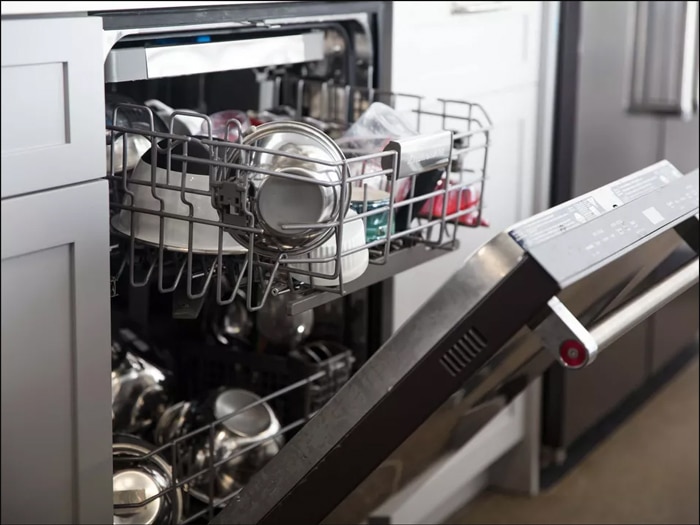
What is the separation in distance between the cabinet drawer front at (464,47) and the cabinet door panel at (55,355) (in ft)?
2.34

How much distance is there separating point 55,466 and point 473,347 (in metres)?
0.45

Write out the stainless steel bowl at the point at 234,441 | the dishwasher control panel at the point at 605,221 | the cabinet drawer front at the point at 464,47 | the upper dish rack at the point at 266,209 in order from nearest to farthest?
the dishwasher control panel at the point at 605,221, the upper dish rack at the point at 266,209, the stainless steel bowl at the point at 234,441, the cabinet drawer front at the point at 464,47

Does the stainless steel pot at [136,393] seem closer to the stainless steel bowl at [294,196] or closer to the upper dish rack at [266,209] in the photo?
the upper dish rack at [266,209]

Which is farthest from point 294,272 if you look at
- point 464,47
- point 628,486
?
point 628,486

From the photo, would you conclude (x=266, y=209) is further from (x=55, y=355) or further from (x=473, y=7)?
(x=473, y=7)

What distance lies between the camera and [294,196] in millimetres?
1088

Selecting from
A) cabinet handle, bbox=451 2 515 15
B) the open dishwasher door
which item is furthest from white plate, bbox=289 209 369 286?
cabinet handle, bbox=451 2 515 15

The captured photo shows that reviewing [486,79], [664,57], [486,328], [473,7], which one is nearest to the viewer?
[486,328]

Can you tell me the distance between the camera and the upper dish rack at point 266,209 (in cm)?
107

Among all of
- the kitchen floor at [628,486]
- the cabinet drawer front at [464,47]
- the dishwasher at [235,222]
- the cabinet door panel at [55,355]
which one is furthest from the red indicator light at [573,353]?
the kitchen floor at [628,486]

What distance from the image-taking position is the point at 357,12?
1537 millimetres

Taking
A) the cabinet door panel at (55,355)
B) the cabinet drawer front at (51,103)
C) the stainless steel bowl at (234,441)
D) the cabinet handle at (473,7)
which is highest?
the cabinet handle at (473,7)

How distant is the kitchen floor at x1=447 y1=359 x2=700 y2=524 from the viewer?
2250 millimetres

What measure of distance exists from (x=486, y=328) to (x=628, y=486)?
61.2 inches
